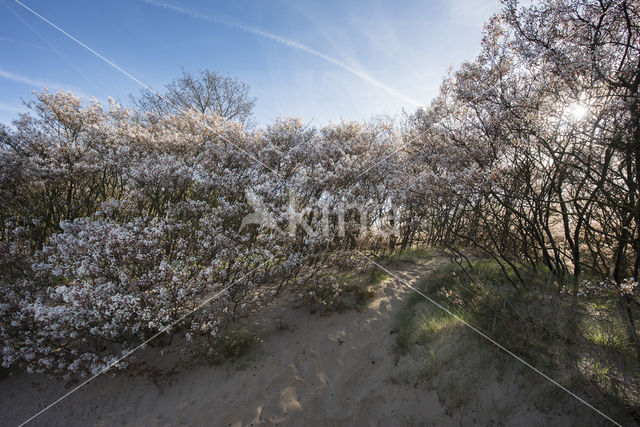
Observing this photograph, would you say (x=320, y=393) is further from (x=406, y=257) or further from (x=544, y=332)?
(x=406, y=257)

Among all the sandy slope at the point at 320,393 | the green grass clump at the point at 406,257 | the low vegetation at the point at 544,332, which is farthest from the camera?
the green grass clump at the point at 406,257

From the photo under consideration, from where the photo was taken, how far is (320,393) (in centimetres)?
520

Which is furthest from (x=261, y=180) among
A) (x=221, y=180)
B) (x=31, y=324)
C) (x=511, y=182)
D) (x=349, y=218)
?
(x=511, y=182)

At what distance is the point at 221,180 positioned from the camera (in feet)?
28.2

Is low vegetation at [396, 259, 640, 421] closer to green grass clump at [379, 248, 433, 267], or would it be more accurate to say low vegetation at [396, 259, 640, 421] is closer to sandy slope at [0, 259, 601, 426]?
sandy slope at [0, 259, 601, 426]

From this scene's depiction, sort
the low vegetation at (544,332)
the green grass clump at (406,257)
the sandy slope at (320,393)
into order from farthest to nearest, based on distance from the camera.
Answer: the green grass clump at (406,257) → the sandy slope at (320,393) → the low vegetation at (544,332)

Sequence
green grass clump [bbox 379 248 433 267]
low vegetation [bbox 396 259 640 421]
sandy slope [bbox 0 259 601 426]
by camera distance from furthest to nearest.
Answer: green grass clump [bbox 379 248 433 267] < sandy slope [bbox 0 259 601 426] < low vegetation [bbox 396 259 640 421]

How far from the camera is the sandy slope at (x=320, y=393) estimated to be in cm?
423

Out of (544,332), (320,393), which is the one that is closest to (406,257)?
(544,332)

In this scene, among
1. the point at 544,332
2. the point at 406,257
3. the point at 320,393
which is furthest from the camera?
the point at 406,257

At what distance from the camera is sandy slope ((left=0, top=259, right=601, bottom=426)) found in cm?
423

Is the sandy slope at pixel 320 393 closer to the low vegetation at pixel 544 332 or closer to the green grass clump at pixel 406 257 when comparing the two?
the low vegetation at pixel 544 332

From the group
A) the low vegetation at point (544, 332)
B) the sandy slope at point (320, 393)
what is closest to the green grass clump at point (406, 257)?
the low vegetation at point (544, 332)

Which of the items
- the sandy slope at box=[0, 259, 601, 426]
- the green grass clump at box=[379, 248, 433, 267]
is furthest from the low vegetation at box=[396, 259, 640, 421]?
the green grass clump at box=[379, 248, 433, 267]
